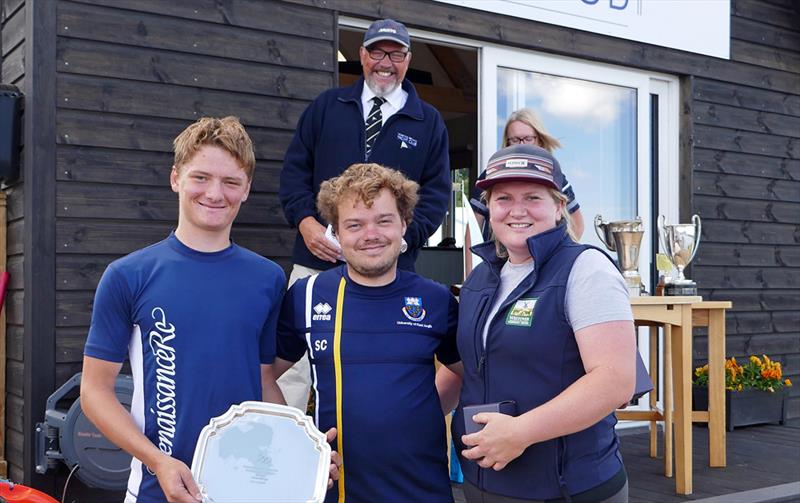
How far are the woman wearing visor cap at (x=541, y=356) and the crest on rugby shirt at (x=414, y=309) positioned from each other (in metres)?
0.10

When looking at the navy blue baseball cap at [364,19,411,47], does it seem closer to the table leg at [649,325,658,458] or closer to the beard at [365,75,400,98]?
the beard at [365,75,400,98]

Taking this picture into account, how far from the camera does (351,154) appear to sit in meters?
3.29

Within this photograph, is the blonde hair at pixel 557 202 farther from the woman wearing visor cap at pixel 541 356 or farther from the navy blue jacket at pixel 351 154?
the navy blue jacket at pixel 351 154

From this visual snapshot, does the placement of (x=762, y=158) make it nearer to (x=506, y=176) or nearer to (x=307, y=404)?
(x=307, y=404)

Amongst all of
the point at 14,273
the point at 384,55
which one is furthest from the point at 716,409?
the point at 14,273

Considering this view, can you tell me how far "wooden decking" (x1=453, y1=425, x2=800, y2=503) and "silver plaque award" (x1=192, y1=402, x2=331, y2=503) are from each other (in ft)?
6.68

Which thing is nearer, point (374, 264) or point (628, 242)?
point (374, 264)

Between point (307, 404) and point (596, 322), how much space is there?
1.63m

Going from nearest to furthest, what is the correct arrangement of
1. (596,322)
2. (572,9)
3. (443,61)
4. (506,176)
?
(596,322) → (506,176) → (572,9) → (443,61)

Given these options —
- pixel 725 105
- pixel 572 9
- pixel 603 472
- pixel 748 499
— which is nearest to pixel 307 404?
pixel 603 472

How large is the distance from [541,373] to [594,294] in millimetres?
198

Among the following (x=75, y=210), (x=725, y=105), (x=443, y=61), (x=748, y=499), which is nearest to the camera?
(x=75, y=210)

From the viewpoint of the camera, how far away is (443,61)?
28.8ft

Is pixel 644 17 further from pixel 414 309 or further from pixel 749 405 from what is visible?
pixel 414 309
